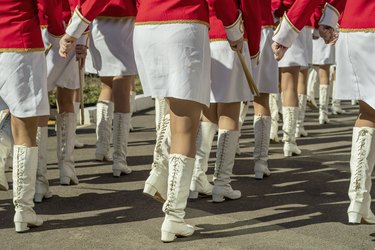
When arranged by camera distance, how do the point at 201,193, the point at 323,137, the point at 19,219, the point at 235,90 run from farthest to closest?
the point at 323,137 → the point at 201,193 → the point at 235,90 → the point at 19,219

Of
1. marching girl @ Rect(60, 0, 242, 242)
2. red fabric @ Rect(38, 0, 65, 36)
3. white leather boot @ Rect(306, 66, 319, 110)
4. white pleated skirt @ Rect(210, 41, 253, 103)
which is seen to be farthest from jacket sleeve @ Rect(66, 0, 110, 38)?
white leather boot @ Rect(306, 66, 319, 110)

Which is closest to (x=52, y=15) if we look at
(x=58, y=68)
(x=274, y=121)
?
(x=58, y=68)

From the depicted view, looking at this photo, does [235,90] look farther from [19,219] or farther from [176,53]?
[19,219]

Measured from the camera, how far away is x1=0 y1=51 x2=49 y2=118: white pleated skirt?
5.32 m

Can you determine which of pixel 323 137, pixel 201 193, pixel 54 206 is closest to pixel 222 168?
pixel 201 193

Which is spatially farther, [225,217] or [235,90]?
[235,90]

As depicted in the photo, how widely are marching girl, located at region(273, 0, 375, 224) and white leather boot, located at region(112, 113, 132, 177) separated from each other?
2.55 meters

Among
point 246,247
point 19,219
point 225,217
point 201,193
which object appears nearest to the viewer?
point 246,247

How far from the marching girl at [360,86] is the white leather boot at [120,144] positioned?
255cm

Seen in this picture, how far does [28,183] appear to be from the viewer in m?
5.44

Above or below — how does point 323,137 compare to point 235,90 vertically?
below

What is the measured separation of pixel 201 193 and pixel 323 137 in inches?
155

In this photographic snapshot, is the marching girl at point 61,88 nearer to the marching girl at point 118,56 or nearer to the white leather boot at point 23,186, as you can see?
the marching girl at point 118,56

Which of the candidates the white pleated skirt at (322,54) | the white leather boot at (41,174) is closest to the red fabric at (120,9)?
the white leather boot at (41,174)
